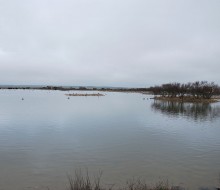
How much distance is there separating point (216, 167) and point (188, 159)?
2048mm

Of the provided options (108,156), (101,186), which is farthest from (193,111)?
(101,186)

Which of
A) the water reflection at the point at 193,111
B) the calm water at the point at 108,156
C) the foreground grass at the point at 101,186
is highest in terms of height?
the foreground grass at the point at 101,186

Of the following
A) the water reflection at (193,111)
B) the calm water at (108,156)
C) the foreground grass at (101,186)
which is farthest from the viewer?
the water reflection at (193,111)

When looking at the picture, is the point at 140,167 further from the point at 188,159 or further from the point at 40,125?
the point at 40,125

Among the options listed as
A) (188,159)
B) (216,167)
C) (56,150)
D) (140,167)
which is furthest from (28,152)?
(216,167)

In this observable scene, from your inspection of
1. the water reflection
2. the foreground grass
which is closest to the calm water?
the foreground grass

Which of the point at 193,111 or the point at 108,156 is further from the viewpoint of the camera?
the point at 193,111

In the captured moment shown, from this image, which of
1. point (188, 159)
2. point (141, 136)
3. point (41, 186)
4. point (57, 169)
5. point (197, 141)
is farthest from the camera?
point (141, 136)

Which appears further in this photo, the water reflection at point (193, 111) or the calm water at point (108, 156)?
the water reflection at point (193, 111)

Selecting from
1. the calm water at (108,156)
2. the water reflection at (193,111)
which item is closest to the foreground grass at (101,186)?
the calm water at (108,156)

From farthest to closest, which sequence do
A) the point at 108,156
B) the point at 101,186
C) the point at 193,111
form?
the point at 193,111, the point at 108,156, the point at 101,186

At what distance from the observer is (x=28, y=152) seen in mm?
18422

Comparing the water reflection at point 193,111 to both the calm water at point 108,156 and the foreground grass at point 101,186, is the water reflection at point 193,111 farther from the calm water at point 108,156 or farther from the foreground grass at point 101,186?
the foreground grass at point 101,186

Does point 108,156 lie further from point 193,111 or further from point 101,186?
point 193,111
